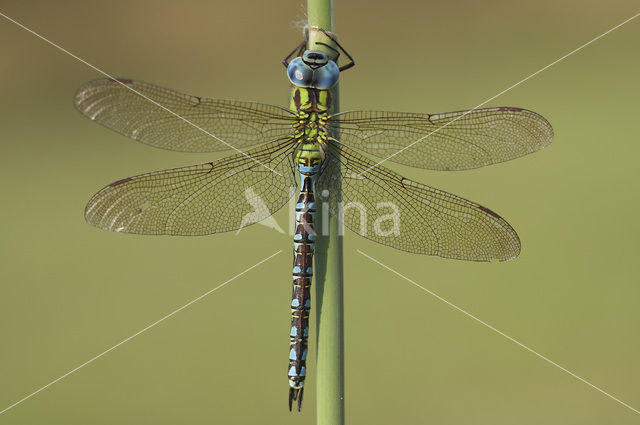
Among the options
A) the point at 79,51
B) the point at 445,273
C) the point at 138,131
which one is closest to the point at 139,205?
the point at 138,131

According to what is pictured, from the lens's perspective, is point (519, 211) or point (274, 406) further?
point (519, 211)

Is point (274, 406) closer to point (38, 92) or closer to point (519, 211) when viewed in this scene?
point (519, 211)

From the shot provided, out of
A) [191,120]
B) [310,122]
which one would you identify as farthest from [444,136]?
[191,120]

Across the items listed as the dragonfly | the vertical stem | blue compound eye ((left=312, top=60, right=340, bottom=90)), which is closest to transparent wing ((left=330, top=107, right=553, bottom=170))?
the dragonfly

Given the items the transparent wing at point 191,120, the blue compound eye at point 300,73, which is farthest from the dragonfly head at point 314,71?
the transparent wing at point 191,120

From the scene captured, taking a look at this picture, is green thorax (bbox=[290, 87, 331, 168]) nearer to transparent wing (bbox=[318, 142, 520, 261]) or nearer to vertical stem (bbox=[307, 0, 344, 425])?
transparent wing (bbox=[318, 142, 520, 261])

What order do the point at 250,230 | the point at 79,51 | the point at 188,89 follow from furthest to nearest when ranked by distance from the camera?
1. the point at 188,89
2. the point at 79,51
3. the point at 250,230
